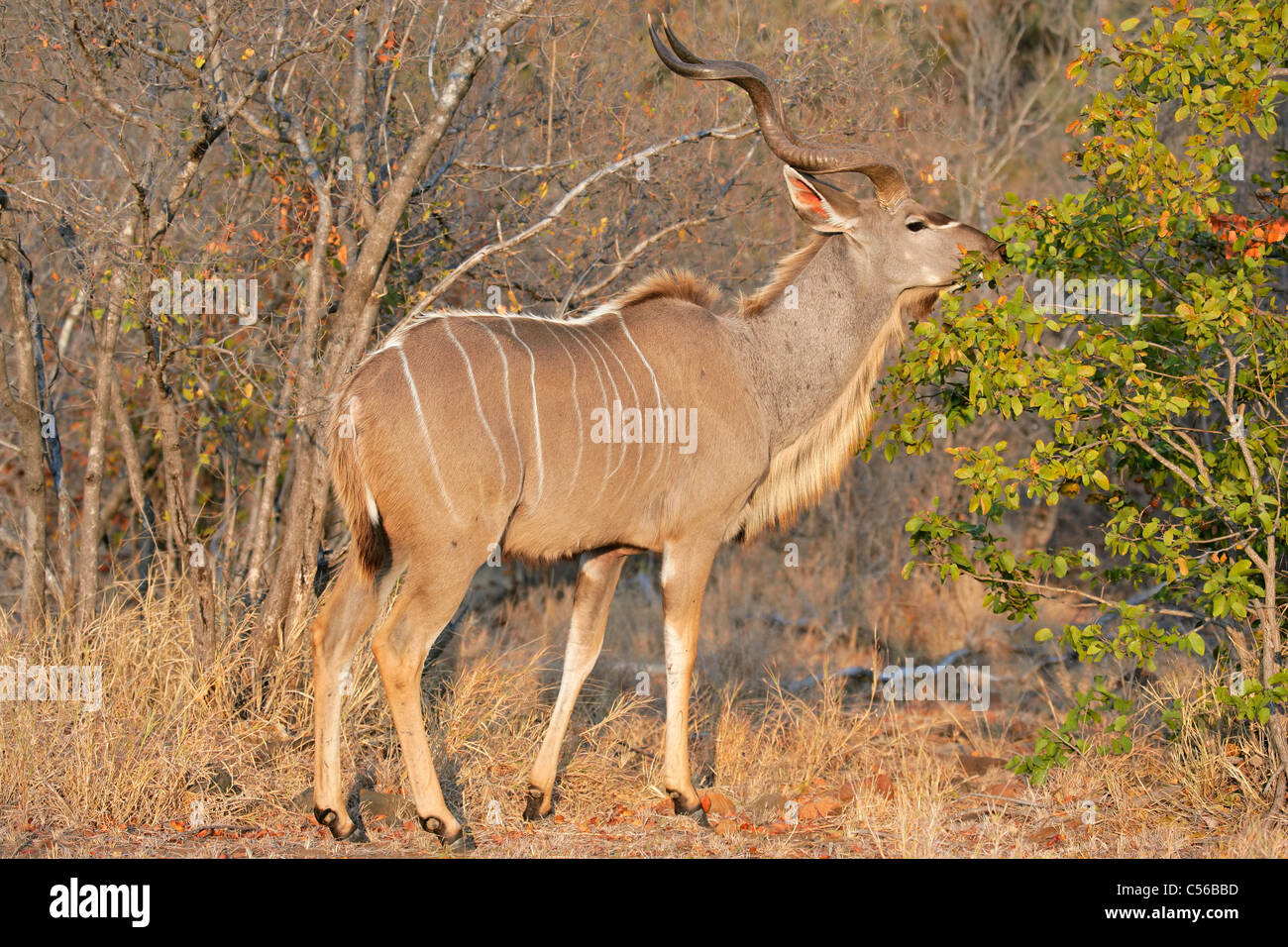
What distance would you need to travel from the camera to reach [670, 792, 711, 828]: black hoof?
4.46 m

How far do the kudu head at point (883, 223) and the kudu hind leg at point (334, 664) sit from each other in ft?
6.83

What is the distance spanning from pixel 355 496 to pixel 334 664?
0.52 meters

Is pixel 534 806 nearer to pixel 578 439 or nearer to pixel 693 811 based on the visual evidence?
pixel 693 811

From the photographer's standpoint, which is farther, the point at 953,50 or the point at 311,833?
the point at 953,50

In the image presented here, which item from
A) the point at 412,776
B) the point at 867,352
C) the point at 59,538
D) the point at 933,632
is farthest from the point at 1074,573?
the point at 59,538

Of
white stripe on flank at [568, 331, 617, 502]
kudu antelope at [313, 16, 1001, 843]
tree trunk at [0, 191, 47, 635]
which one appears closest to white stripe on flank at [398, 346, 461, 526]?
kudu antelope at [313, 16, 1001, 843]

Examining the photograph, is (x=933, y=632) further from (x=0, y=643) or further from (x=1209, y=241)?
(x=0, y=643)

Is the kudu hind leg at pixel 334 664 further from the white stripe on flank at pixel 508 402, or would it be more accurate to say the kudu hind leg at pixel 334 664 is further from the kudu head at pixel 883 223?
the kudu head at pixel 883 223

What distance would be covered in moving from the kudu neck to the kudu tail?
1.49 m

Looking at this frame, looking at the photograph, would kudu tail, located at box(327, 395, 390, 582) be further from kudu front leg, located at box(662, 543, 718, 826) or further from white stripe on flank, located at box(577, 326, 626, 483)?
kudu front leg, located at box(662, 543, 718, 826)

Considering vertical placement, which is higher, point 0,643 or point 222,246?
point 222,246
